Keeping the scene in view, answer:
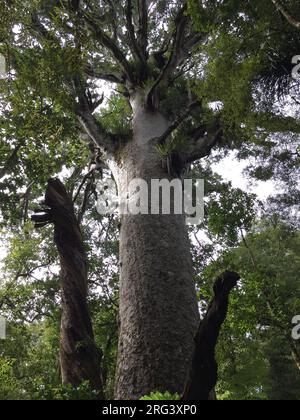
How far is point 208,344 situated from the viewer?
7.70 ft

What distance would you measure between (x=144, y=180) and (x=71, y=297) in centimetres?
175

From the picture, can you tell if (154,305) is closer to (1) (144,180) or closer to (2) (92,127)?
(1) (144,180)

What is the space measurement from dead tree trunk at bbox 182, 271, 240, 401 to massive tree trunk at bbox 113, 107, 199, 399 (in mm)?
793

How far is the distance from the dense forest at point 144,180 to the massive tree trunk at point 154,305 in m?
0.01

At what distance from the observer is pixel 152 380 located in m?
3.09

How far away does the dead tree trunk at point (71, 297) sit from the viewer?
4548mm

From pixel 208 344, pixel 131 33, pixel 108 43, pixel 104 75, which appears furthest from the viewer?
pixel 104 75

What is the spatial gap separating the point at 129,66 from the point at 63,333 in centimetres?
568

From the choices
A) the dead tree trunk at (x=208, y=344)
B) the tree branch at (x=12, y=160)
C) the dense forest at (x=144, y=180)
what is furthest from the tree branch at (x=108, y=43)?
the dead tree trunk at (x=208, y=344)

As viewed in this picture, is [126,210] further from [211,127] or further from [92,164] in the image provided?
[92,164]

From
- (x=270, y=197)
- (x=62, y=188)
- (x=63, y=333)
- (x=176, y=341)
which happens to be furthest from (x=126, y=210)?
(x=270, y=197)

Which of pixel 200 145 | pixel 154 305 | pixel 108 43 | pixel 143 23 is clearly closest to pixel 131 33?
pixel 108 43

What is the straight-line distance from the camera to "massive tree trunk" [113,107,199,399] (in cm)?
317

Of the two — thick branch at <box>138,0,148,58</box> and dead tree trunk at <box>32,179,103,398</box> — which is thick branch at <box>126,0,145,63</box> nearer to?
thick branch at <box>138,0,148,58</box>
